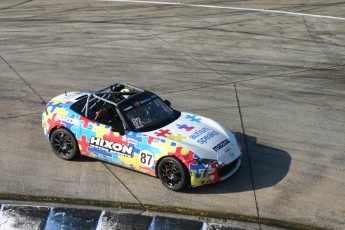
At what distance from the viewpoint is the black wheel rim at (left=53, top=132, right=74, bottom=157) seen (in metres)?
11.4

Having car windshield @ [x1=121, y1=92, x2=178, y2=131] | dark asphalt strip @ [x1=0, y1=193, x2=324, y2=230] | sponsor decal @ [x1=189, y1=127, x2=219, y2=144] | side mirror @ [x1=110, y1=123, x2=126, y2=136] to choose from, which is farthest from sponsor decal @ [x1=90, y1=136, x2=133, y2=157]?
sponsor decal @ [x1=189, y1=127, x2=219, y2=144]

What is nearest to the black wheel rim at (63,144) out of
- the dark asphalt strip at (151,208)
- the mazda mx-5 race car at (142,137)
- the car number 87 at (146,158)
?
the mazda mx-5 race car at (142,137)

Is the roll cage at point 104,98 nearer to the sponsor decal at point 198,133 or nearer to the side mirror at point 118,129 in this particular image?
the side mirror at point 118,129

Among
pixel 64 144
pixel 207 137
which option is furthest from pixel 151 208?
pixel 64 144

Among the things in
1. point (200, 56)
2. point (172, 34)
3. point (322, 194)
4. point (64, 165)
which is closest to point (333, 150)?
point (322, 194)

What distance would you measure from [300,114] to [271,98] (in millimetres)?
1222

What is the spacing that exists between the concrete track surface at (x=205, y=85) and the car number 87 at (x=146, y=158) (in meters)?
0.40

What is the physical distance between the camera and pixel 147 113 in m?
11.1

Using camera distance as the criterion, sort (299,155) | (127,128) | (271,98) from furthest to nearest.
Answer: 1. (271,98)
2. (299,155)
3. (127,128)

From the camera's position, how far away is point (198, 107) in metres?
14.2

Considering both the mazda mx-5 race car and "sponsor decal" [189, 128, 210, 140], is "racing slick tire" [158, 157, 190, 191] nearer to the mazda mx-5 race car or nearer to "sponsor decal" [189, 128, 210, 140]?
the mazda mx-5 race car

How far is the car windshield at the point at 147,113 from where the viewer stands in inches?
424

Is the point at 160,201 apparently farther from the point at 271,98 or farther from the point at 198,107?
the point at 271,98

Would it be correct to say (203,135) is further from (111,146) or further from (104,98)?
(104,98)
